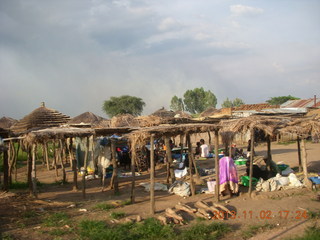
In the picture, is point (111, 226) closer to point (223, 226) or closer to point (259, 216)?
point (223, 226)

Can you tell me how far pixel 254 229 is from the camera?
6512 millimetres

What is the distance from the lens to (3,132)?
10.5m

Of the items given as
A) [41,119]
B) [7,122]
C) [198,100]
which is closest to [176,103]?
[198,100]

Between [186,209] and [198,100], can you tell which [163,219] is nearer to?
[186,209]

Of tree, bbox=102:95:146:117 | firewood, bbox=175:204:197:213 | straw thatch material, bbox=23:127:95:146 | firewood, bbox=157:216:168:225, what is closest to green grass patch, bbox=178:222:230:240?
firewood, bbox=157:216:168:225

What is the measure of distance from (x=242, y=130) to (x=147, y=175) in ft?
18.4

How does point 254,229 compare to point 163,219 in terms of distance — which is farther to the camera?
point 163,219

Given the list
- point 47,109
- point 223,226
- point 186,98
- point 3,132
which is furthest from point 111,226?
point 186,98

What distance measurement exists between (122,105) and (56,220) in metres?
43.5

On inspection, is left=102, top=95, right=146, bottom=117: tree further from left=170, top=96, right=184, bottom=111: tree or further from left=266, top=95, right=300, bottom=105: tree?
left=266, top=95, right=300, bottom=105: tree

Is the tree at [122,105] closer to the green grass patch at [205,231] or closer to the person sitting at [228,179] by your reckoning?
the person sitting at [228,179]

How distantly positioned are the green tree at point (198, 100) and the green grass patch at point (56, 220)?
194 ft
